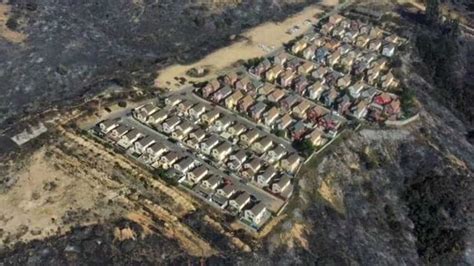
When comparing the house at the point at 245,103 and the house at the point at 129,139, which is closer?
the house at the point at 129,139

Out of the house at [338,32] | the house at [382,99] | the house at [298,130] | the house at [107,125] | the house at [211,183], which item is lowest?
the house at [382,99]

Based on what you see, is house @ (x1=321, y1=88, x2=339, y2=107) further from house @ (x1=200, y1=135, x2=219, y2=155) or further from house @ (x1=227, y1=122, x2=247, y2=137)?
house @ (x1=200, y1=135, x2=219, y2=155)

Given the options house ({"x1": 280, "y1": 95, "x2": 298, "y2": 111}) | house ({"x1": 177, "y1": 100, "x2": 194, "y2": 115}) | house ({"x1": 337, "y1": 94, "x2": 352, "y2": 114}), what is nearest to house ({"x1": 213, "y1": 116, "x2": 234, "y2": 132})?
house ({"x1": 177, "y1": 100, "x2": 194, "y2": 115})

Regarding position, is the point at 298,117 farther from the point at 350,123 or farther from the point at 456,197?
the point at 456,197

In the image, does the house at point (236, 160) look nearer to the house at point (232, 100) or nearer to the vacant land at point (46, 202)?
the house at point (232, 100)

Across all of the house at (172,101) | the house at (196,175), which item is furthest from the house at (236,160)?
the house at (172,101)

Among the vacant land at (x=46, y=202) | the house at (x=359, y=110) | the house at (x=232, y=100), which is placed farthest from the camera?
the house at (x=359, y=110)

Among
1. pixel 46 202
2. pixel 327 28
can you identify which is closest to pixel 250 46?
pixel 327 28
